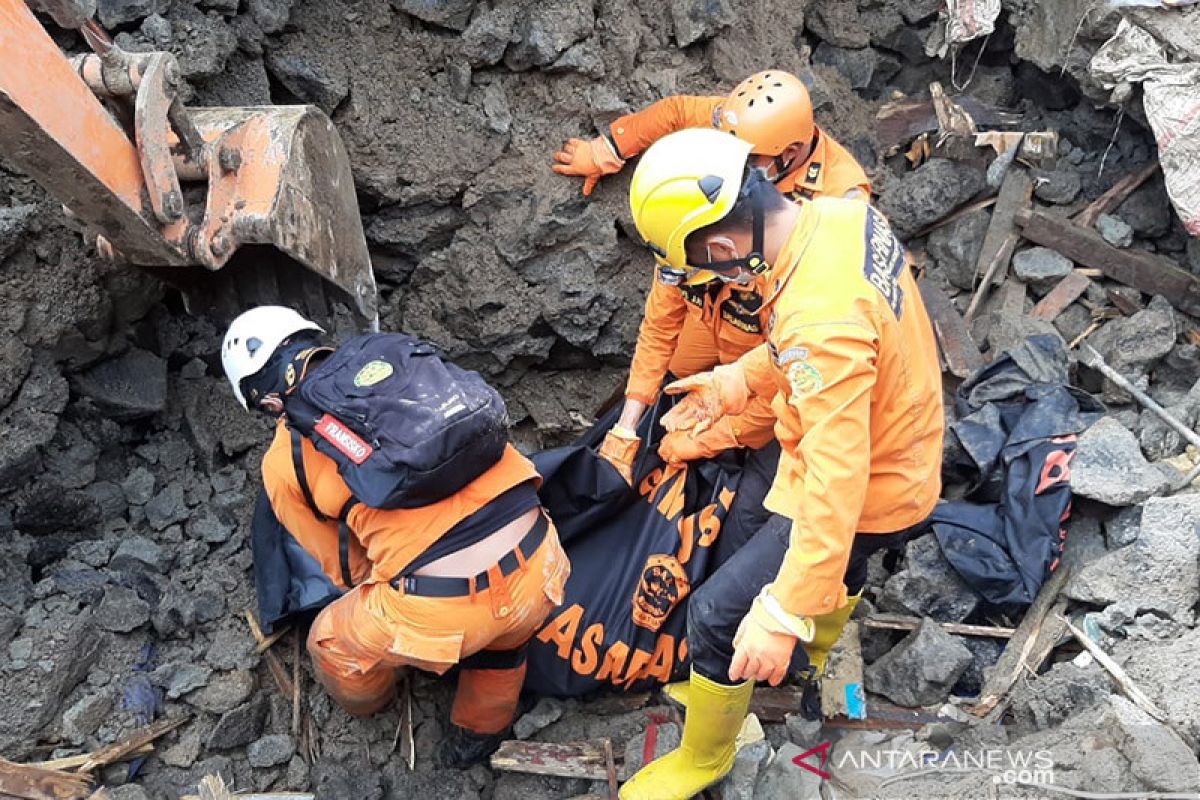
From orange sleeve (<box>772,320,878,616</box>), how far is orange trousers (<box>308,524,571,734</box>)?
3.69 feet

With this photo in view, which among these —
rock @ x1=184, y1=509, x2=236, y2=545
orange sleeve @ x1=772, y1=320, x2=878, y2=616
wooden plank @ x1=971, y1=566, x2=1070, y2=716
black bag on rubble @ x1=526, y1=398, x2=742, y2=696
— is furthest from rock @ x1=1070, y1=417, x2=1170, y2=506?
rock @ x1=184, y1=509, x2=236, y2=545

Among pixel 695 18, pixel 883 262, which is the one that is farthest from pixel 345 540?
pixel 695 18

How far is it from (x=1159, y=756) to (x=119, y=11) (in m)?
4.43

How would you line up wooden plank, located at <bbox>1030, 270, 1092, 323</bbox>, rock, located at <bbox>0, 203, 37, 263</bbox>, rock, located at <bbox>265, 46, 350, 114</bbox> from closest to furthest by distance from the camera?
1. rock, located at <bbox>0, 203, 37, 263</bbox>
2. rock, located at <bbox>265, 46, 350, 114</bbox>
3. wooden plank, located at <bbox>1030, 270, 1092, 323</bbox>

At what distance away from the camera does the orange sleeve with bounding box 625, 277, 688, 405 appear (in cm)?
415

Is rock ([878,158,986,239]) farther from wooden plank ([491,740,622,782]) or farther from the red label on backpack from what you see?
the red label on backpack

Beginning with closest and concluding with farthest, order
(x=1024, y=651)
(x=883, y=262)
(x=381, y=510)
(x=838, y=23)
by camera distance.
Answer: (x=883, y=262) < (x=381, y=510) < (x=1024, y=651) < (x=838, y=23)

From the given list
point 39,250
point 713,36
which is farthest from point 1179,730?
point 39,250

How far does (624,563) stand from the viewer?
423 centimetres

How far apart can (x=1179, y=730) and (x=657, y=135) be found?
334 cm

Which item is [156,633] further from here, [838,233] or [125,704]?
[838,233]

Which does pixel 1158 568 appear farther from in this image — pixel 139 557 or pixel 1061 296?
pixel 139 557

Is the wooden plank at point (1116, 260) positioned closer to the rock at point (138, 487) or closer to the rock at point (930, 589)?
the rock at point (930, 589)

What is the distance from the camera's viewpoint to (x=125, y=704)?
3.78 m
